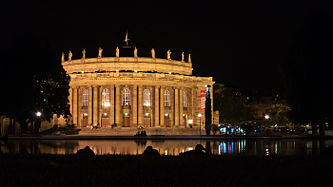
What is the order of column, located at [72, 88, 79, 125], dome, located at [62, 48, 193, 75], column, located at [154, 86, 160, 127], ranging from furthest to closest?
dome, located at [62, 48, 193, 75]
column, located at [72, 88, 79, 125]
column, located at [154, 86, 160, 127]

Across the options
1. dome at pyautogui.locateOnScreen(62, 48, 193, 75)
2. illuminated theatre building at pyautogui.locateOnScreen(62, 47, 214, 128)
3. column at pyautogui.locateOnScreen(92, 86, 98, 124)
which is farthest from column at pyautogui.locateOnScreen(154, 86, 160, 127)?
column at pyautogui.locateOnScreen(92, 86, 98, 124)

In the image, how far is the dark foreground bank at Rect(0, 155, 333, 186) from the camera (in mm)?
10633

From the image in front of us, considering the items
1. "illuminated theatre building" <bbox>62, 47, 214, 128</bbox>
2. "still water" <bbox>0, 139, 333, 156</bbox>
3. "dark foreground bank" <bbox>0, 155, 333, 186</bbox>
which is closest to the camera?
"dark foreground bank" <bbox>0, 155, 333, 186</bbox>

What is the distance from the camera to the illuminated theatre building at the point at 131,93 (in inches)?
3383

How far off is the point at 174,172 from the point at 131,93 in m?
74.7

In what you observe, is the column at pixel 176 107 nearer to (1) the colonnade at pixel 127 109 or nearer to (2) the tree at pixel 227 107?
(1) the colonnade at pixel 127 109

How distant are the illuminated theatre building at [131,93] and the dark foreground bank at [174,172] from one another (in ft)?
228

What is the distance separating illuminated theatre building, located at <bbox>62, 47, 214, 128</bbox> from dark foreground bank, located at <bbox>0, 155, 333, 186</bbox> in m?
69.4

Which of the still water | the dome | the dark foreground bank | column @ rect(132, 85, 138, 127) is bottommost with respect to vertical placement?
the still water

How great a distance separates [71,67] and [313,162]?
84.8 metres

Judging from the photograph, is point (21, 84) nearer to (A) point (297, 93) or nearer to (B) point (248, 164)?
(A) point (297, 93)

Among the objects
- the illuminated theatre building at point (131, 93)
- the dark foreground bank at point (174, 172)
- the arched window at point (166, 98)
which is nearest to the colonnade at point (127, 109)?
the illuminated theatre building at point (131, 93)

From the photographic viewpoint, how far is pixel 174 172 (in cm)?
1255

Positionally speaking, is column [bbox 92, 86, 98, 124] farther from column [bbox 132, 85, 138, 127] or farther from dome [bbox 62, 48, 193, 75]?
column [bbox 132, 85, 138, 127]
